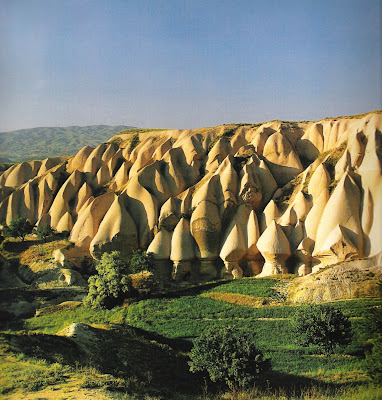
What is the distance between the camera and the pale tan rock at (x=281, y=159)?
35.1 m

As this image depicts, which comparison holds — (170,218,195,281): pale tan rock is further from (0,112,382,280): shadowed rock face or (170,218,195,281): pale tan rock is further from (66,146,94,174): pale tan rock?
(66,146,94,174): pale tan rock

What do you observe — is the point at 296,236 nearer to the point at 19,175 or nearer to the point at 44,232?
the point at 44,232

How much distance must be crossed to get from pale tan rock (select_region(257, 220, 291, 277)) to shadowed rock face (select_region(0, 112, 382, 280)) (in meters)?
0.06

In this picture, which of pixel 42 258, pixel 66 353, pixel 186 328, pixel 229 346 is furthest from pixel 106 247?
pixel 229 346

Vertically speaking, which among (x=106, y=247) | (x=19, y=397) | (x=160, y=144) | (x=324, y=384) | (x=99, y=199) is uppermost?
(x=160, y=144)

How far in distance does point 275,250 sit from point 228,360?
13517 millimetres

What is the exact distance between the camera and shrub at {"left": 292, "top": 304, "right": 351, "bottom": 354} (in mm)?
15391

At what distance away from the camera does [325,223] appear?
26.0 metres

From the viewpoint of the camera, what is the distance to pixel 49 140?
460 ft

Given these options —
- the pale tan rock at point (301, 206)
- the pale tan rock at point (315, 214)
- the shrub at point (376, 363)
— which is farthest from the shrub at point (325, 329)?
the pale tan rock at point (301, 206)

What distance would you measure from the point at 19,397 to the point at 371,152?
2383 cm

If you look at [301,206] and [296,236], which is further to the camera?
[301,206]

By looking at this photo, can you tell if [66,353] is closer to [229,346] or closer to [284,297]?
[229,346]

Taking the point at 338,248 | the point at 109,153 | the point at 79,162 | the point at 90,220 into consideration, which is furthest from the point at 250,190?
the point at 79,162
